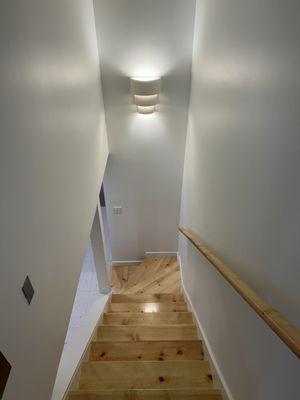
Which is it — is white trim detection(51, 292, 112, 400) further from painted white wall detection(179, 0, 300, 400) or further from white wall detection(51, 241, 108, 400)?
painted white wall detection(179, 0, 300, 400)

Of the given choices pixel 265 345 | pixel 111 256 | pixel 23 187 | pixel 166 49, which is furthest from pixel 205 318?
pixel 111 256

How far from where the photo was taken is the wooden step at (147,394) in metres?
1.62

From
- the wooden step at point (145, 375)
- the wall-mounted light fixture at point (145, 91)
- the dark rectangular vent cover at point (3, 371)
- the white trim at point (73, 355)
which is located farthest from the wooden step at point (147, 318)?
the wall-mounted light fixture at point (145, 91)

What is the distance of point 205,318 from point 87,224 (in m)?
1.16

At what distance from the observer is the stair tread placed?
2355 mm

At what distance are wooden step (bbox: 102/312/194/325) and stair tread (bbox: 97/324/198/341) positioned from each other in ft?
0.80

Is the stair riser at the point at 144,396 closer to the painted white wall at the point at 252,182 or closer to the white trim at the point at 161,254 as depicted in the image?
the painted white wall at the point at 252,182

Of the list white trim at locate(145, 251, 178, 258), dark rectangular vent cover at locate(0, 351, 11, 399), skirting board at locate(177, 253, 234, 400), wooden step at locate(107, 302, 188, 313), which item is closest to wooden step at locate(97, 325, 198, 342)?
skirting board at locate(177, 253, 234, 400)

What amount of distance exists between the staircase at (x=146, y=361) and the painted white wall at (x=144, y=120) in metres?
1.42

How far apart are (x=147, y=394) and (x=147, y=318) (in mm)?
1135

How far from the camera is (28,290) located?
1062 mm

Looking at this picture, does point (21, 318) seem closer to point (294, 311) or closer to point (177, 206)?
point (294, 311)

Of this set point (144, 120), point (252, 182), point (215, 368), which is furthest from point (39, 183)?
point (144, 120)

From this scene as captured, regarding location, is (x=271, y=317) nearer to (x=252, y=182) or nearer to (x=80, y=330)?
(x=252, y=182)
